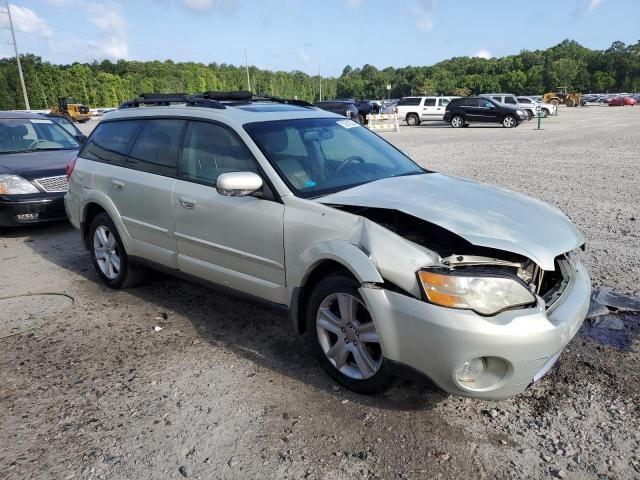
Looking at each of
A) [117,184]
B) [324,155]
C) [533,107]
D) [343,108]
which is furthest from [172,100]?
[533,107]

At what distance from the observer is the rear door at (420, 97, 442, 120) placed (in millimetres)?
34719

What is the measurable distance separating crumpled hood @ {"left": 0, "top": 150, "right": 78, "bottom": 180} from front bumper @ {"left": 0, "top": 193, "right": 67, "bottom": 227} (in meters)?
0.33

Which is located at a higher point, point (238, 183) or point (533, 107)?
point (238, 183)

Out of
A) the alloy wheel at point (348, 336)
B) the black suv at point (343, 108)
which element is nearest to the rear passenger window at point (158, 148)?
the alloy wheel at point (348, 336)

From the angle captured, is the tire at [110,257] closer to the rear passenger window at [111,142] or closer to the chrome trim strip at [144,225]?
the chrome trim strip at [144,225]

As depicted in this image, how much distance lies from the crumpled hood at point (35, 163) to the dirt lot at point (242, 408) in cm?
269

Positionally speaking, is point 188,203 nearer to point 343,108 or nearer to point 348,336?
point 348,336

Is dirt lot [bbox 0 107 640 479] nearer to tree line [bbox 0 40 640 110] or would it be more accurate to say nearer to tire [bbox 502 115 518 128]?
tire [bbox 502 115 518 128]

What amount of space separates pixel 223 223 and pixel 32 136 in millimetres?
6124

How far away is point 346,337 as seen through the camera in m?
3.11

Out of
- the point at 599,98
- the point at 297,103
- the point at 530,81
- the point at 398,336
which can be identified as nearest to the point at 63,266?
the point at 297,103

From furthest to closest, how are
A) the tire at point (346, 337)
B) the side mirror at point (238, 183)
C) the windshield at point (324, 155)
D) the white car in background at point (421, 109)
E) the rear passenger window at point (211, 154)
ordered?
the white car in background at point (421, 109)
the rear passenger window at point (211, 154)
the windshield at point (324, 155)
the side mirror at point (238, 183)
the tire at point (346, 337)

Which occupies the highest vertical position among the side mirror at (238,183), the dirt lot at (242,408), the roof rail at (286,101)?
the roof rail at (286,101)

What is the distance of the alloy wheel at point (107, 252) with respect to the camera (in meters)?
5.02
